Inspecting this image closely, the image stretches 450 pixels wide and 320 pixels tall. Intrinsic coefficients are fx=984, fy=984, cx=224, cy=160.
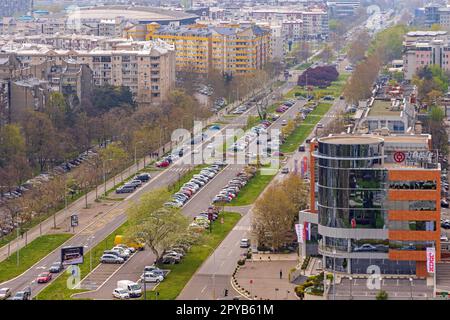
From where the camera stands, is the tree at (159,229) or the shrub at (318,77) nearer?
the tree at (159,229)

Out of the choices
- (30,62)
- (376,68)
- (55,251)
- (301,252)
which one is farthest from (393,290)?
(376,68)

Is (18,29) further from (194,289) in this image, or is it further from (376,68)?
(194,289)

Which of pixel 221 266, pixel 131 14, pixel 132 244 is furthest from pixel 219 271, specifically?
pixel 131 14

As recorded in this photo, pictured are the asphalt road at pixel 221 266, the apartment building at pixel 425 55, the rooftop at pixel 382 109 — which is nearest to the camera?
the asphalt road at pixel 221 266

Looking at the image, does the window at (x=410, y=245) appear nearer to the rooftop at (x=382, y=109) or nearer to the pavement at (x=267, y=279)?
the pavement at (x=267, y=279)


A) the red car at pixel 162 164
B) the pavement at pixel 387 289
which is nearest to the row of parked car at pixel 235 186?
the red car at pixel 162 164

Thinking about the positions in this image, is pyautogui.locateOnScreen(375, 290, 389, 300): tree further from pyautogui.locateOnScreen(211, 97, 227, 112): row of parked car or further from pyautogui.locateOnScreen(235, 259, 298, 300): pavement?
pyautogui.locateOnScreen(211, 97, 227, 112): row of parked car

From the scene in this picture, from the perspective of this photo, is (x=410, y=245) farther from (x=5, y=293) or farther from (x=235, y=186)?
(x=235, y=186)

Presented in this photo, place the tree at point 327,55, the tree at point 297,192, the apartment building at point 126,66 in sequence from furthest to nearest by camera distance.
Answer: the tree at point 327,55 → the apartment building at point 126,66 → the tree at point 297,192
